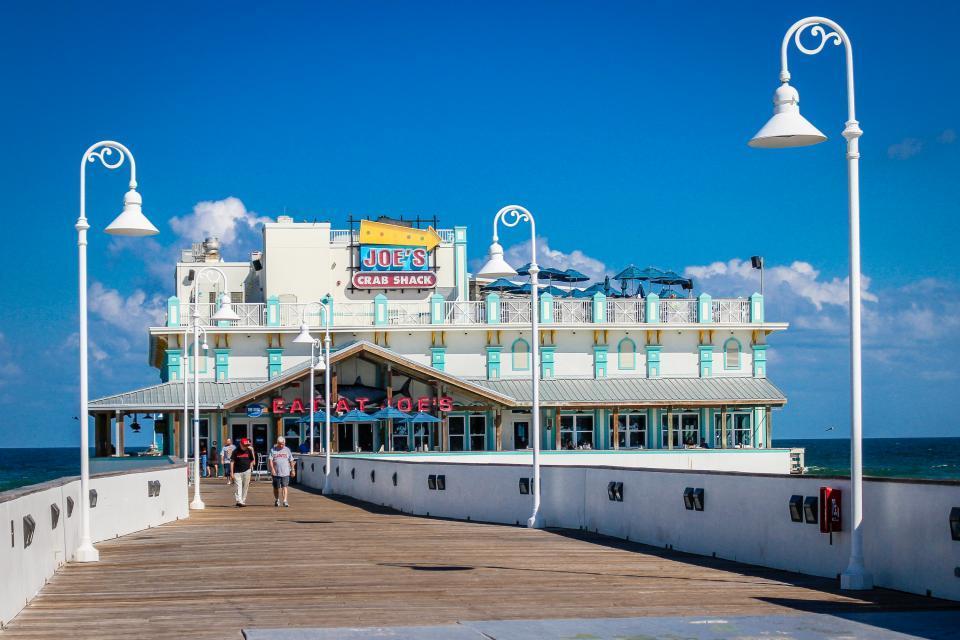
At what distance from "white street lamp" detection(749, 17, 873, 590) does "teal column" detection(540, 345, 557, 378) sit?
47739mm

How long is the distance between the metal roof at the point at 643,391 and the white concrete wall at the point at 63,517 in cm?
3424

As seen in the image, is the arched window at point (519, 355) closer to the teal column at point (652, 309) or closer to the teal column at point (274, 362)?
the teal column at point (652, 309)

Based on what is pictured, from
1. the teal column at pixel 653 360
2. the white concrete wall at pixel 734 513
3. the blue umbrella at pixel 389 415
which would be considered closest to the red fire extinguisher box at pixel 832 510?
the white concrete wall at pixel 734 513

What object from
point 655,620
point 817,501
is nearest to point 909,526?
point 817,501

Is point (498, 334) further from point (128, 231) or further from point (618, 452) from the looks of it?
point (128, 231)

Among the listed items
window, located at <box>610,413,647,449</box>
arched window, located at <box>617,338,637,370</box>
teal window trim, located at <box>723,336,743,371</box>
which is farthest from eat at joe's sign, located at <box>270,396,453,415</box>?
teal window trim, located at <box>723,336,743,371</box>

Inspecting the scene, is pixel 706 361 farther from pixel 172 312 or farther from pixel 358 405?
pixel 172 312

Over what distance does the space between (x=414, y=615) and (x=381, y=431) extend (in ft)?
155

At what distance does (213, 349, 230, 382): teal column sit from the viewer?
194ft

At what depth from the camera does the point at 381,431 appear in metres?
57.9

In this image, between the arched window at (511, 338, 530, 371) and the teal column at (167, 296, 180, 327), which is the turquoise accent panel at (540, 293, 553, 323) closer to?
the arched window at (511, 338, 530, 371)

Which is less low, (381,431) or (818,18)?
(818,18)

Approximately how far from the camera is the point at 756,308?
6334cm

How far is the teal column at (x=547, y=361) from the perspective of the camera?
201 feet
